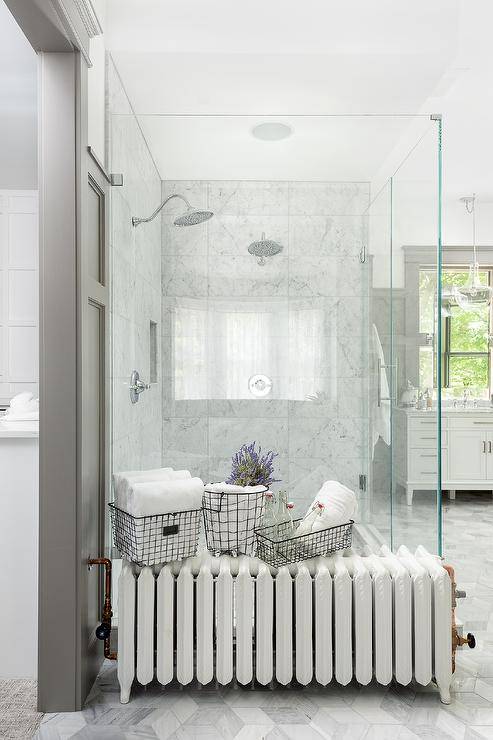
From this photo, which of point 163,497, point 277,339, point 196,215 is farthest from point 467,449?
point 163,497

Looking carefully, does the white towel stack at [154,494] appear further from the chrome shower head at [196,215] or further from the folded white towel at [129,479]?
the chrome shower head at [196,215]

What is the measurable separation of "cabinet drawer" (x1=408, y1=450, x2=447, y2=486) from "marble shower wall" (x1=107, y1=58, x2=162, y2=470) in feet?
3.66

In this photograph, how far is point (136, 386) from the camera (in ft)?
8.31

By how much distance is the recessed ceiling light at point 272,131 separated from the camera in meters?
2.57

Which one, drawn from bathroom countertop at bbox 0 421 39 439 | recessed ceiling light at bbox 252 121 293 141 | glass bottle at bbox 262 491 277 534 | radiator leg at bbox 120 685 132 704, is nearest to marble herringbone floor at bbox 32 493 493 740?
radiator leg at bbox 120 685 132 704

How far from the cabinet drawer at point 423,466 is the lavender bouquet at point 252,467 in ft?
1.95

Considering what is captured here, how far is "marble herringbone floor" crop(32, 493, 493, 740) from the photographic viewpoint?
1759 mm

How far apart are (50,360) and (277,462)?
113 centimetres

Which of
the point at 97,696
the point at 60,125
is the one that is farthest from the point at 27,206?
the point at 97,696

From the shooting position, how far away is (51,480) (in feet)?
6.26

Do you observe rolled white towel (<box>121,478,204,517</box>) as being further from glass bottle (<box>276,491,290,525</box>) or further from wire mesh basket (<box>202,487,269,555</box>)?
glass bottle (<box>276,491,290,525</box>)

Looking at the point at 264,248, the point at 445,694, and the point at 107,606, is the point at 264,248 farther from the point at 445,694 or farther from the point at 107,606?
the point at 445,694

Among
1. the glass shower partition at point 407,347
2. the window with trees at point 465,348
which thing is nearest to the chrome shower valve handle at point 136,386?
the glass shower partition at point 407,347

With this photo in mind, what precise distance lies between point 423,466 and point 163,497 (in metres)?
1.09
